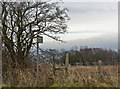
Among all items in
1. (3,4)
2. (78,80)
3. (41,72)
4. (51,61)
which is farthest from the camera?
(51,61)

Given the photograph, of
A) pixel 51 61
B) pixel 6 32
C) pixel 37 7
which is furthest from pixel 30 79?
pixel 37 7

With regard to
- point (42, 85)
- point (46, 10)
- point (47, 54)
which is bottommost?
point (42, 85)

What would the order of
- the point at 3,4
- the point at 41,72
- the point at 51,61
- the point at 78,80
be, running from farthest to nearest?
the point at 51,61
the point at 3,4
the point at 41,72
the point at 78,80

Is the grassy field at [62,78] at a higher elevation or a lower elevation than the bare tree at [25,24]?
lower

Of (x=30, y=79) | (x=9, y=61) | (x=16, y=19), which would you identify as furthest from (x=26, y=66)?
(x=16, y=19)

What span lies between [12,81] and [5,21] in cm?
296

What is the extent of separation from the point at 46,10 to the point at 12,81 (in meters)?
3.73

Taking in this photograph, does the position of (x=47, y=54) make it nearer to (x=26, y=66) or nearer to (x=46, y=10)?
(x=26, y=66)

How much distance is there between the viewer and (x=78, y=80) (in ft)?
20.9

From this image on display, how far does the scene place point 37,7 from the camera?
797 centimetres

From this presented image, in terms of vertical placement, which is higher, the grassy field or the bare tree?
the bare tree

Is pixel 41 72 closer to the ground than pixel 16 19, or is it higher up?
closer to the ground

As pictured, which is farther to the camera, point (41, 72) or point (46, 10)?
point (46, 10)

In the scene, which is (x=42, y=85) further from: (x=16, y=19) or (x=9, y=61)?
(x=16, y=19)
